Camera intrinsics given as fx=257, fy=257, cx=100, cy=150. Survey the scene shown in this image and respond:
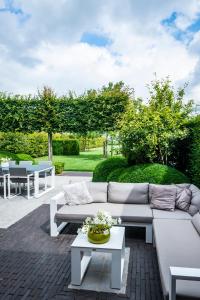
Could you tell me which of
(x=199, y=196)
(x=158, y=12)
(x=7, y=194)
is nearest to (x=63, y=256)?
(x=199, y=196)

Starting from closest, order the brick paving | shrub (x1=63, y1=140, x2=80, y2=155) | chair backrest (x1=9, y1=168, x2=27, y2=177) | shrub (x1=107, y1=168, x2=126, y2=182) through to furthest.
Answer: the brick paving
shrub (x1=107, y1=168, x2=126, y2=182)
chair backrest (x1=9, y1=168, x2=27, y2=177)
shrub (x1=63, y1=140, x2=80, y2=155)

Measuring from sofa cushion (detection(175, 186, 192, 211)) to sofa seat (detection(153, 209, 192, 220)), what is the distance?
93 millimetres

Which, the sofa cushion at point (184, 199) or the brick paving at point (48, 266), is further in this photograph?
the sofa cushion at point (184, 199)

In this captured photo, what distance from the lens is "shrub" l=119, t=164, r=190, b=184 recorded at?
586 cm

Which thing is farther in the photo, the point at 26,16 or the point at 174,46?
the point at 174,46

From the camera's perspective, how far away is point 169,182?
584 cm

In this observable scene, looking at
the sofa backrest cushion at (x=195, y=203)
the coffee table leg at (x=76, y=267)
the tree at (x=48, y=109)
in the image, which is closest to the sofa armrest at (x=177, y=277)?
the coffee table leg at (x=76, y=267)

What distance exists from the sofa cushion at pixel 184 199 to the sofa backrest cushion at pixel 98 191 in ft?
4.71

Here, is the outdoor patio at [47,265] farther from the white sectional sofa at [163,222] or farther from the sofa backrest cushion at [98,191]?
the sofa backrest cushion at [98,191]

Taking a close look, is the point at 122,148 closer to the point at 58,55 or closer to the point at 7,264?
the point at 7,264

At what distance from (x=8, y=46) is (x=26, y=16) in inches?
133

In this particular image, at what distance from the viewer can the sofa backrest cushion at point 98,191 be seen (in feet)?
17.3

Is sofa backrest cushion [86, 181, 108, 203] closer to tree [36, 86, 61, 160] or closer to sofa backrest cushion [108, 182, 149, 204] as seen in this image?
sofa backrest cushion [108, 182, 149, 204]

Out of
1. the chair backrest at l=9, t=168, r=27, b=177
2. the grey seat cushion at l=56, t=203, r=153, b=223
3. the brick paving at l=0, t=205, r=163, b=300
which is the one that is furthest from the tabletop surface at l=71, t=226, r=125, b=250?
the chair backrest at l=9, t=168, r=27, b=177
